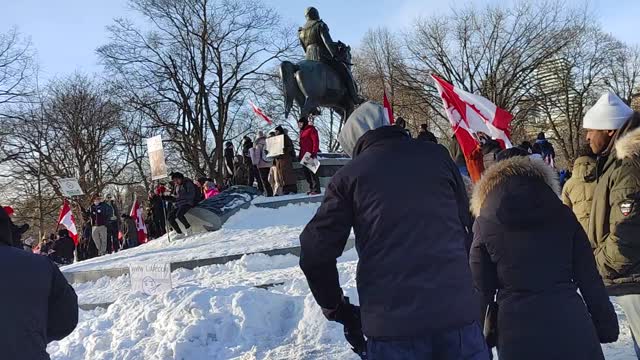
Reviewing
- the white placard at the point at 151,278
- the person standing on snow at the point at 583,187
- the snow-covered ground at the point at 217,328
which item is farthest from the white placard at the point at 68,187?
the person standing on snow at the point at 583,187

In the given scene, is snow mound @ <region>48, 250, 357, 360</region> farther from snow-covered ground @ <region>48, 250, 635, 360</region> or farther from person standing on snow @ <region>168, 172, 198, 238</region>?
person standing on snow @ <region>168, 172, 198, 238</region>

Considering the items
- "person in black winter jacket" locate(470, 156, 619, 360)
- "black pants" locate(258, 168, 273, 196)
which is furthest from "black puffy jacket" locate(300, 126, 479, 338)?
"black pants" locate(258, 168, 273, 196)

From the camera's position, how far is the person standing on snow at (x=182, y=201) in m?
13.6

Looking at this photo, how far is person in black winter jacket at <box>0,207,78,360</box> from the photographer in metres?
2.55

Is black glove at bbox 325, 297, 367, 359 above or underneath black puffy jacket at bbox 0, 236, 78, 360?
underneath

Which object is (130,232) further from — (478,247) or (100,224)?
(478,247)

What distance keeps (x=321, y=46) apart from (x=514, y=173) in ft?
36.0

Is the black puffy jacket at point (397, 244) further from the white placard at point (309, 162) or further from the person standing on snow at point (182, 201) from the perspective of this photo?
the person standing on snow at point (182, 201)

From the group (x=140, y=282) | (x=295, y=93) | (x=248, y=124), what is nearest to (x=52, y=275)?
(x=140, y=282)

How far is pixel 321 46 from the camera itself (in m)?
13.6

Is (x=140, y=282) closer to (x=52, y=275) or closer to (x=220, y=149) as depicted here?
(x=52, y=275)

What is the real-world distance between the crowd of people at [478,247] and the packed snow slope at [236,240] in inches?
276

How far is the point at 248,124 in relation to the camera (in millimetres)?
38750

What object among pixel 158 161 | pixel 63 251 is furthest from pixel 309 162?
pixel 63 251
